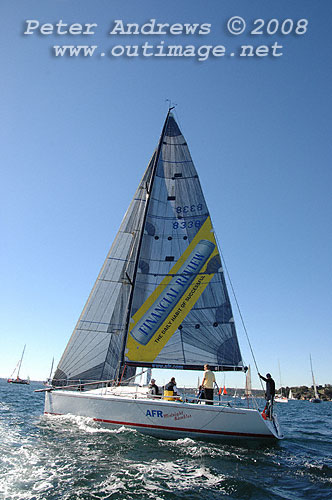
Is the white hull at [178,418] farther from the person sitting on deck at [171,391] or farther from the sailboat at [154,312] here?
the person sitting on deck at [171,391]

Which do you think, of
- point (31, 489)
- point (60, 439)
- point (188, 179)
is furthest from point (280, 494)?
point (188, 179)

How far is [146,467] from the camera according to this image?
7633 millimetres

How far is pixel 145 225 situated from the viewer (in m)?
15.8

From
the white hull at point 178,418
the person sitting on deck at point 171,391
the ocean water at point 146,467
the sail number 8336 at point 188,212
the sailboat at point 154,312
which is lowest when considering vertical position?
the ocean water at point 146,467

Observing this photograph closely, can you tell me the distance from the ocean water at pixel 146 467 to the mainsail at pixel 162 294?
3.43m

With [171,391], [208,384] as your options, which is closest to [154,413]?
[171,391]

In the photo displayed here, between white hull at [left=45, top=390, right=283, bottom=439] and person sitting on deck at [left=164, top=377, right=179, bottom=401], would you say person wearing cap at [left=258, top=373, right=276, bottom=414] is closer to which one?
white hull at [left=45, top=390, right=283, bottom=439]

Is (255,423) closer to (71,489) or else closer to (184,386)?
(184,386)

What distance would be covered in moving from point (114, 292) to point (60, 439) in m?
6.89

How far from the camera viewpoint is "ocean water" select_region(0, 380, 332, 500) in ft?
20.5

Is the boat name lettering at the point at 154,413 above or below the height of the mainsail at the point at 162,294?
below

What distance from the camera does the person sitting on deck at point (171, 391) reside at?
1175 centimetres

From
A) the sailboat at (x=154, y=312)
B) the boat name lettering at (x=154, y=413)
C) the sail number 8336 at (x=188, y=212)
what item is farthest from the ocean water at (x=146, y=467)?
the sail number 8336 at (x=188, y=212)

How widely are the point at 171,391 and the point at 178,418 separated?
1.30 m
